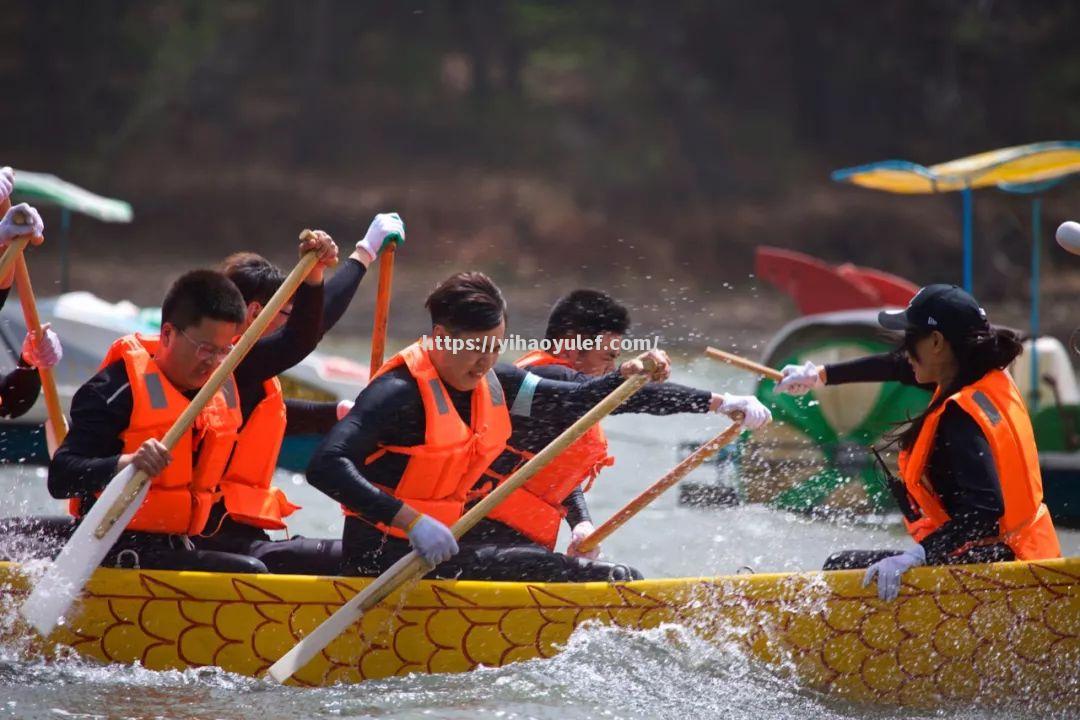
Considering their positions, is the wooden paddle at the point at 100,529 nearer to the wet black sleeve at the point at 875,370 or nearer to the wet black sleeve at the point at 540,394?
the wet black sleeve at the point at 540,394

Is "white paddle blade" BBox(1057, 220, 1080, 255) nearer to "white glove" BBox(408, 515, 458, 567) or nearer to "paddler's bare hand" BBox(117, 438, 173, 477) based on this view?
"white glove" BBox(408, 515, 458, 567)

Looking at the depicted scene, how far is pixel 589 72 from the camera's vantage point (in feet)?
72.3

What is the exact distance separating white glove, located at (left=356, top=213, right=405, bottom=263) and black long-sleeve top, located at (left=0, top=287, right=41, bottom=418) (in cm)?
111

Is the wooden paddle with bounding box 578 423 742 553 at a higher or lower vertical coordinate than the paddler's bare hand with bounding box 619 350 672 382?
lower

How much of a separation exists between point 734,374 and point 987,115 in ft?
34.1

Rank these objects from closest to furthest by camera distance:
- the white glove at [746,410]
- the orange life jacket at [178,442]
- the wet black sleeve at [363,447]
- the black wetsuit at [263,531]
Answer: the wet black sleeve at [363,447], the orange life jacket at [178,442], the white glove at [746,410], the black wetsuit at [263,531]

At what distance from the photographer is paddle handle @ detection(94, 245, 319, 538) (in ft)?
12.5

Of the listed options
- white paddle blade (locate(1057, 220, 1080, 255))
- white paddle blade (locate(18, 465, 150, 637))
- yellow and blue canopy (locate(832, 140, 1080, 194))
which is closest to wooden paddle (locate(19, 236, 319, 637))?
white paddle blade (locate(18, 465, 150, 637))

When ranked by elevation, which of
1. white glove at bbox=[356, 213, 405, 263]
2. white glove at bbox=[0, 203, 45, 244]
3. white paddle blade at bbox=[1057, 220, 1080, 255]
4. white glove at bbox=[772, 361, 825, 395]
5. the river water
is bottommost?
the river water

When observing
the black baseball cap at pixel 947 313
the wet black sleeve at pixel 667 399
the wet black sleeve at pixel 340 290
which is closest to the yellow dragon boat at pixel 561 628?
the wet black sleeve at pixel 667 399

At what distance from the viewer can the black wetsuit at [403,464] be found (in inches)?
146

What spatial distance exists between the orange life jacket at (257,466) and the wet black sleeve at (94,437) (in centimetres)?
40

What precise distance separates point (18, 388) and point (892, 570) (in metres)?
2.71

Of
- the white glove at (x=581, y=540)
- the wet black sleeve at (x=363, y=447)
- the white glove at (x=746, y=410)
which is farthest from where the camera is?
the white glove at (x=581, y=540)
